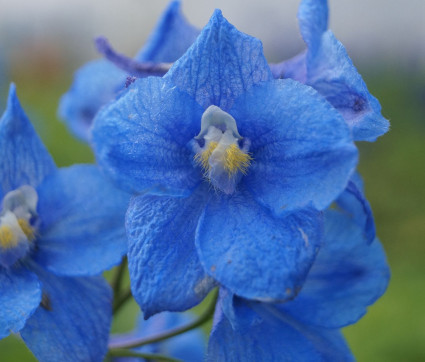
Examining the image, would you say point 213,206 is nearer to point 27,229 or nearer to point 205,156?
point 205,156

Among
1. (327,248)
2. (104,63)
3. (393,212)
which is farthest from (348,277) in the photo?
(393,212)

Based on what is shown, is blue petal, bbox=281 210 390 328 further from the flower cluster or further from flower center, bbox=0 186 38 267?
flower center, bbox=0 186 38 267

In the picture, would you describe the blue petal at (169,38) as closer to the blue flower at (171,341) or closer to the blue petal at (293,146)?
the blue petal at (293,146)

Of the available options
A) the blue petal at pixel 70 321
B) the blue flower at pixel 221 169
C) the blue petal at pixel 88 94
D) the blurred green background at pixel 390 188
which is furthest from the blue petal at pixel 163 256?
the blurred green background at pixel 390 188

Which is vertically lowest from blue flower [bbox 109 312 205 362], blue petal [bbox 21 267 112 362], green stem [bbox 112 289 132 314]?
blue flower [bbox 109 312 205 362]

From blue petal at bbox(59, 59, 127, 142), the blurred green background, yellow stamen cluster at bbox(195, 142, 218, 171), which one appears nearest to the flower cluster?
yellow stamen cluster at bbox(195, 142, 218, 171)

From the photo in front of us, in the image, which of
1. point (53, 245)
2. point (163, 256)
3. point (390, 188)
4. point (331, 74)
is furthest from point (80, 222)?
point (390, 188)
